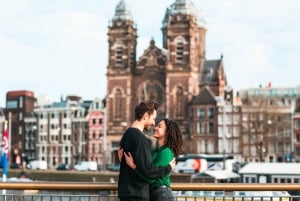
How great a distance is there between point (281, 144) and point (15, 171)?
37941mm

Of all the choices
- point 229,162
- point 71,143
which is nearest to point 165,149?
point 229,162

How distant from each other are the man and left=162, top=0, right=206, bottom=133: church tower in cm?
8373

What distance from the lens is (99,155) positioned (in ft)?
324

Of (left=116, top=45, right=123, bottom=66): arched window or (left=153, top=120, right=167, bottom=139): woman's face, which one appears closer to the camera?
(left=153, top=120, right=167, bottom=139): woman's face

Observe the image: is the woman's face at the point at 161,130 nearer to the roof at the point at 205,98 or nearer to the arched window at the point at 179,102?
the roof at the point at 205,98

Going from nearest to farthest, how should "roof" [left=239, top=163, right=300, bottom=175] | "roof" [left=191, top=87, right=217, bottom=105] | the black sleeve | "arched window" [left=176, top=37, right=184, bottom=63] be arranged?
the black sleeve < "roof" [left=239, top=163, right=300, bottom=175] < "roof" [left=191, top=87, right=217, bottom=105] < "arched window" [left=176, top=37, right=184, bottom=63]

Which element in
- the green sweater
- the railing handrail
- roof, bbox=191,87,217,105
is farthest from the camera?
roof, bbox=191,87,217,105

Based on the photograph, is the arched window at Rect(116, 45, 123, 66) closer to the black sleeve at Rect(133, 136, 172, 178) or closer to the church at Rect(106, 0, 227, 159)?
the church at Rect(106, 0, 227, 159)

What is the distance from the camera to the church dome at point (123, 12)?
3903 inches

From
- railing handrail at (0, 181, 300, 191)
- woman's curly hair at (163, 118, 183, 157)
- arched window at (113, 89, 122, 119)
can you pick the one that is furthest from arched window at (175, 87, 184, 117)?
woman's curly hair at (163, 118, 183, 157)

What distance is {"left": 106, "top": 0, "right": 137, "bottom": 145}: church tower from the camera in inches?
3738

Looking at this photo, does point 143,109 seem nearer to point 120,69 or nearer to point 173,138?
point 173,138

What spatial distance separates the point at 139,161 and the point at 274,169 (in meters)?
38.1

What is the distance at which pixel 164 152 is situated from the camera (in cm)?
720
